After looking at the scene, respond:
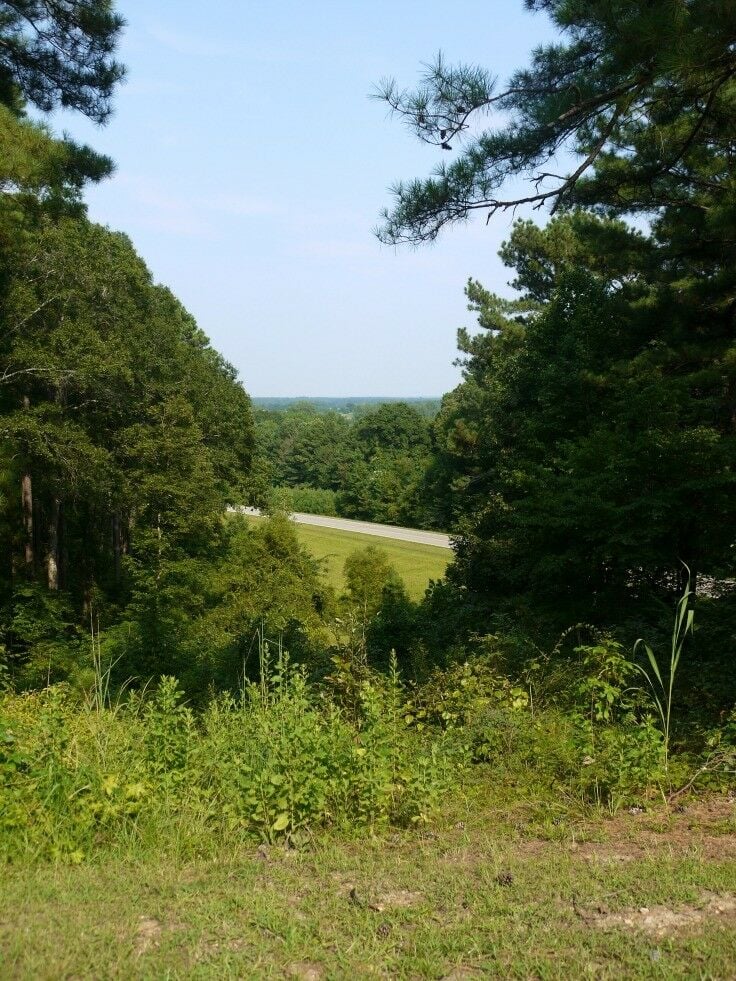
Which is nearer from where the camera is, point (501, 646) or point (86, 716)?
point (86, 716)

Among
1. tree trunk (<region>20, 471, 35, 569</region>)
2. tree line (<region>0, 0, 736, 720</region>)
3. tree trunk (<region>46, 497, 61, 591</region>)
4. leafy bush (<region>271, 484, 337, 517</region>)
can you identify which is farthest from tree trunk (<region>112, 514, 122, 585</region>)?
leafy bush (<region>271, 484, 337, 517</region>)

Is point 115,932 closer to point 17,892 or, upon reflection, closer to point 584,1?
point 17,892

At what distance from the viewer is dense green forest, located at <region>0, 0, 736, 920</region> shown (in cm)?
434

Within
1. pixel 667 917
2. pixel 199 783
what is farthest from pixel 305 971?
pixel 199 783

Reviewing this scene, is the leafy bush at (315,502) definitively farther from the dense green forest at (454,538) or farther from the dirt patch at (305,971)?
the dirt patch at (305,971)

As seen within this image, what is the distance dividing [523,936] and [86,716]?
3180mm

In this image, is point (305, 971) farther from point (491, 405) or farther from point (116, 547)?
point (116, 547)

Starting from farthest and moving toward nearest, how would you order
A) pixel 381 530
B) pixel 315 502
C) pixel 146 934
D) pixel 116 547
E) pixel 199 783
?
pixel 315 502, pixel 381 530, pixel 116 547, pixel 199 783, pixel 146 934

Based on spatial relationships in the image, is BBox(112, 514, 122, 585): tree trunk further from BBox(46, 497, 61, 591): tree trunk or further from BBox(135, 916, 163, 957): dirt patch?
BBox(135, 916, 163, 957): dirt patch

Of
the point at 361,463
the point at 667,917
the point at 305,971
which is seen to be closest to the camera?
the point at 305,971

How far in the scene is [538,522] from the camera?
394 inches

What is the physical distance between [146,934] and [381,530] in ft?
165

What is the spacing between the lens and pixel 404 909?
326 cm

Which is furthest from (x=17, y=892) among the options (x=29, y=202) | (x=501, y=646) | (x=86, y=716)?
(x=29, y=202)
